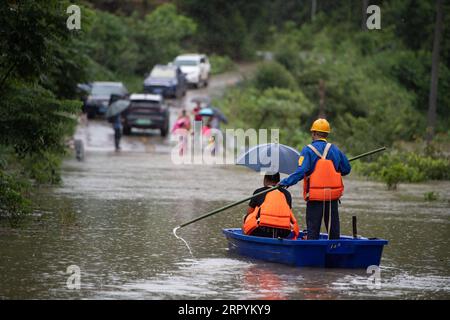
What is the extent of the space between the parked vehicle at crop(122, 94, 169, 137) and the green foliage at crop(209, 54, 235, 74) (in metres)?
25.7

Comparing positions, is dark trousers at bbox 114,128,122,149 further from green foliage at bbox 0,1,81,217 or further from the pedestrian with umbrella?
green foliage at bbox 0,1,81,217

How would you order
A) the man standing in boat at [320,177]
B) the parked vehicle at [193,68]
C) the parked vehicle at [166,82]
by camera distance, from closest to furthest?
the man standing in boat at [320,177] → the parked vehicle at [166,82] → the parked vehicle at [193,68]

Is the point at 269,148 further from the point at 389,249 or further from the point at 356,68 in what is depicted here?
the point at 356,68

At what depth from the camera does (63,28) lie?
58.5 feet

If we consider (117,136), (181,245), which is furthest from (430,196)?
(117,136)

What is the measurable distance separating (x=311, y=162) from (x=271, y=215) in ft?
3.31

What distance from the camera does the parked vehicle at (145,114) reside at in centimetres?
4353

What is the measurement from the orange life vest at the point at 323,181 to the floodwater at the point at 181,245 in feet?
3.17

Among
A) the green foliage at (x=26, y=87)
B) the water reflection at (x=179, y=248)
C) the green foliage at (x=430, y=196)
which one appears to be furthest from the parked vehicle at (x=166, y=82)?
the green foliage at (x=26, y=87)

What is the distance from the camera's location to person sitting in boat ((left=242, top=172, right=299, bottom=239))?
14.7 m

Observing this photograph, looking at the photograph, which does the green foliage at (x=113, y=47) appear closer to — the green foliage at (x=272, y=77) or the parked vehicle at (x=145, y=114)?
the green foliage at (x=272, y=77)

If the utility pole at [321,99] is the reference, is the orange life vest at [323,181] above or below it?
below
